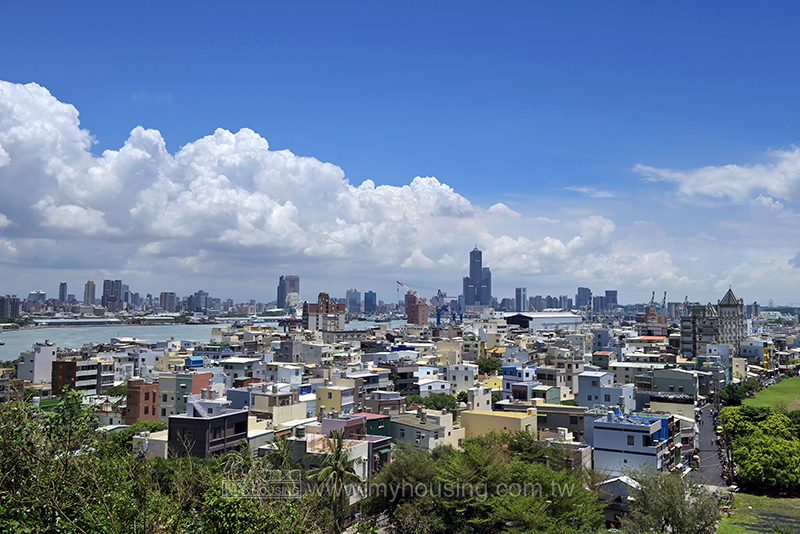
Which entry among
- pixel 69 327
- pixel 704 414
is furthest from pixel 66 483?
pixel 69 327

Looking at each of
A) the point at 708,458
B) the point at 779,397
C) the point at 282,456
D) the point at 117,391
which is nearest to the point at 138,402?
the point at 117,391

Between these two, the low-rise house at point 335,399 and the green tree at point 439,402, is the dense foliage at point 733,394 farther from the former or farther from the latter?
the low-rise house at point 335,399

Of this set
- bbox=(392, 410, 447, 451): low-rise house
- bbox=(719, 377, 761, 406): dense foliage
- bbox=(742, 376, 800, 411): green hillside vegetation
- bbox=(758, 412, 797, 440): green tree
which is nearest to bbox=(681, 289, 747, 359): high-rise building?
bbox=(742, 376, 800, 411): green hillside vegetation

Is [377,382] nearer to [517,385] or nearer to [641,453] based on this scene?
[517,385]

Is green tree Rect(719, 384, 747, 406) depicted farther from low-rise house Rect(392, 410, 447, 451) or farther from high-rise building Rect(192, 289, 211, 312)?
high-rise building Rect(192, 289, 211, 312)

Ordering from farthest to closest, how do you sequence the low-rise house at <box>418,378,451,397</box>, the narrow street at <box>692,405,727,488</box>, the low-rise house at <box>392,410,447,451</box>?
the low-rise house at <box>418,378,451,397</box>, the narrow street at <box>692,405,727,488</box>, the low-rise house at <box>392,410,447,451</box>

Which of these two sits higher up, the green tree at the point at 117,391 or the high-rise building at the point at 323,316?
the high-rise building at the point at 323,316

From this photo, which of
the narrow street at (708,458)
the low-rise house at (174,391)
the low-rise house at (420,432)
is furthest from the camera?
the low-rise house at (174,391)

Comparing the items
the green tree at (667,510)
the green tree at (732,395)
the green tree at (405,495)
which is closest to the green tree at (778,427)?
the green tree at (732,395)
